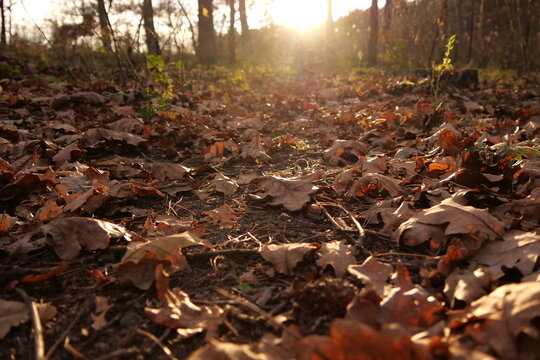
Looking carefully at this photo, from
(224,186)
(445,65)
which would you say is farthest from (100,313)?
(445,65)

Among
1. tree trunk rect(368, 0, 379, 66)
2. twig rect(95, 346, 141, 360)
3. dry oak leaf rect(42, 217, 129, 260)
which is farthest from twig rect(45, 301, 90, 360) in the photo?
tree trunk rect(368, 0, 379, 66)

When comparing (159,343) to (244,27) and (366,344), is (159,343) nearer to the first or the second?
(366,344)

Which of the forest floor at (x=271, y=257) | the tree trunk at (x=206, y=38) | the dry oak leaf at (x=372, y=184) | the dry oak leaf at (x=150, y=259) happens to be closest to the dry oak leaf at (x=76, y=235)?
the forest floor at (x=271, y=257)

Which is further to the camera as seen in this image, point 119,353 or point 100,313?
point 100,313

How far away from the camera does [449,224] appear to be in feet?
4.23

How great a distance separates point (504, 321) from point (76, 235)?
143cm

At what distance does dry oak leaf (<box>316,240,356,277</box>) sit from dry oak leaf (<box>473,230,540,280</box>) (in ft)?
1.35

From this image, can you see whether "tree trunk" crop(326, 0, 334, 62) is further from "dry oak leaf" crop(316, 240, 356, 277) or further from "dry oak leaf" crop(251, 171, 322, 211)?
"dry oak leaf" crop(316, 240, 356, 277)

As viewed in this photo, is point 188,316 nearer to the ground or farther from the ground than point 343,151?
nearer to the ground

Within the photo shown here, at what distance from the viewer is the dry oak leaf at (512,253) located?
1078 millimetres

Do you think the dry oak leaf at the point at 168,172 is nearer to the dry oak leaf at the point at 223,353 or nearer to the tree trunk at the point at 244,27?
the dry oak leaf at the point at 223,353

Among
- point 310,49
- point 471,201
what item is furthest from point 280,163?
point 310,49

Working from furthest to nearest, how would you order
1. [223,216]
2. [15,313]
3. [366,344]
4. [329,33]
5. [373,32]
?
1. [329,33]
2. [373,32]
3. [223,216]
4. [15,313]
5. [366,344]

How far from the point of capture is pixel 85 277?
1274 mm
